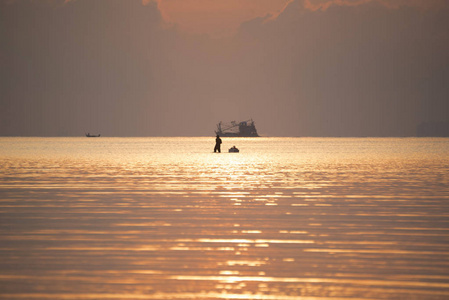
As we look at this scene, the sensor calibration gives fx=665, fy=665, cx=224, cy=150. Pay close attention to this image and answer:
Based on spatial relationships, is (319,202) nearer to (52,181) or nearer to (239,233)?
(239,233)

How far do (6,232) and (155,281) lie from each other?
244 inches

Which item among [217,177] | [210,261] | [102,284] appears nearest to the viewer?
[102,284]

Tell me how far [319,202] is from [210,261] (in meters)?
10.2

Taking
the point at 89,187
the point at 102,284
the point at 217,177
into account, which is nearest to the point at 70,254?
the point at 102,284

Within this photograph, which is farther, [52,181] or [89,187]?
[52,181]

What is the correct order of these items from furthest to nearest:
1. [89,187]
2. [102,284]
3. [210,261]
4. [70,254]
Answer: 1. [89,187]
2. [70,254]
3. [210,261]
4. [102,284]

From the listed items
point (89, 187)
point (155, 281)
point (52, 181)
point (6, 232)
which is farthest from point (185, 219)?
point (52, 181)

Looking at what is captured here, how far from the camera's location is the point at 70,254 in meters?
12.0

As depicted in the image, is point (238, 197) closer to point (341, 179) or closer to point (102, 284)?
point (341, 179)

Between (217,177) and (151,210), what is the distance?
14.3 meters

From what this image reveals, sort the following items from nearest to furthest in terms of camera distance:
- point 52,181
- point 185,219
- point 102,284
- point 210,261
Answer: point 102,284
point 210,261
point 185,219
point 52,181

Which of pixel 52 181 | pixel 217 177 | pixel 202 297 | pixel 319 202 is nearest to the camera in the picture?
pixel 202 297

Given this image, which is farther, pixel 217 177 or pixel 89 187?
pixel 217 177

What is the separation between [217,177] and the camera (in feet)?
108
